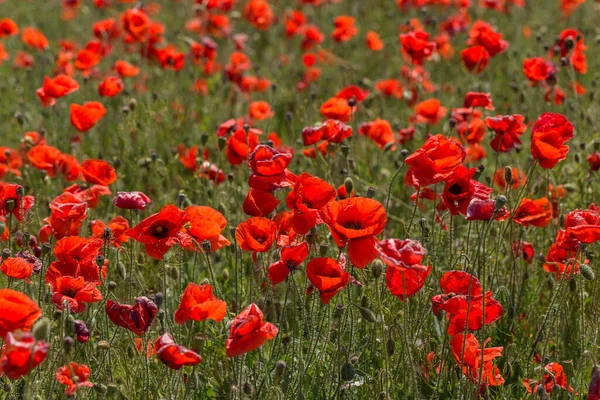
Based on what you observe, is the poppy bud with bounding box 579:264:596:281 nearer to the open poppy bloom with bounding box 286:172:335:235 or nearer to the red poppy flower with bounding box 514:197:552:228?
the red poppy flower with bounding box 514:197:552:228

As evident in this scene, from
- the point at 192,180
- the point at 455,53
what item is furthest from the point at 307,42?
the point at 192,180

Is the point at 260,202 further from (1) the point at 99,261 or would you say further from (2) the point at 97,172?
(2) the point at 97,172

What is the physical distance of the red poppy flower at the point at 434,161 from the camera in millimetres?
2672

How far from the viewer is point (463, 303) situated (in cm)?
244

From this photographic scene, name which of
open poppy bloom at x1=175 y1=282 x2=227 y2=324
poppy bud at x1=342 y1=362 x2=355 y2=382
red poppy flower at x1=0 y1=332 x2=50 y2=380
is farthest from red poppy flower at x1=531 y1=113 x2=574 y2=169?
red poppy flower at x1=0 y1=332 x2=50 y2=380

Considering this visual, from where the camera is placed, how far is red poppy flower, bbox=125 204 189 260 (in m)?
2.61

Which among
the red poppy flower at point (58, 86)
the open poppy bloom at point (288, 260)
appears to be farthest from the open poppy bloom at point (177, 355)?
the red poppy flower at point (58, 86)

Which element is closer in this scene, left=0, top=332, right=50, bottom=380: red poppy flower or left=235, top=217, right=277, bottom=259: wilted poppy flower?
left=0, top=332, right=50, bottom=380: red poppy flower

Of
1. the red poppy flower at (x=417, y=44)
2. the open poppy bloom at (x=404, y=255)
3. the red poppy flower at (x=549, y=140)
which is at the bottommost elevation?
the red poppy flower at (x=417, y=44)

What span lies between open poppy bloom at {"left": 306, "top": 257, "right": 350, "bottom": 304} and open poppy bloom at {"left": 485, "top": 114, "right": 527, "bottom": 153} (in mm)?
1106

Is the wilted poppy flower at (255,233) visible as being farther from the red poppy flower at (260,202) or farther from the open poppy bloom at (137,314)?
the open poppy bloom at (137,314)

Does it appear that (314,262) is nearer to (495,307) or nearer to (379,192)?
(495,307)

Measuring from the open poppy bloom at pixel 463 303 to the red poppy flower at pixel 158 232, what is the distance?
A: 2.54ft

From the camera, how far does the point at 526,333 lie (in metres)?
3.29
